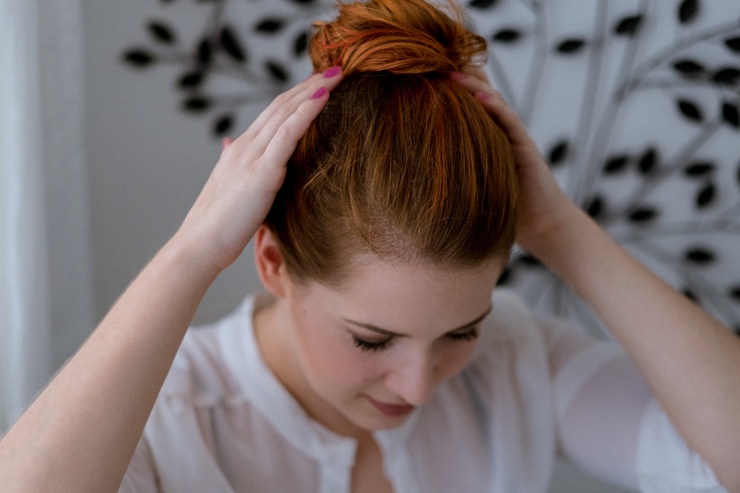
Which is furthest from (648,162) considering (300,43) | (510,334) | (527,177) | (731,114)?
(300,43)

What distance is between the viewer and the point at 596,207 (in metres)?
1.75

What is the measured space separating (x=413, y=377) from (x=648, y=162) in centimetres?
107

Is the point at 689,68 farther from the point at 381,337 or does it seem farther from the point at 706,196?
the point at 381,337

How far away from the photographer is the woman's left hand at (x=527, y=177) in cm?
94

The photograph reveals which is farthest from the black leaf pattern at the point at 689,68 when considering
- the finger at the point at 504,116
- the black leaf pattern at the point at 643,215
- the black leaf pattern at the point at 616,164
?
the finger at the point at 504,116

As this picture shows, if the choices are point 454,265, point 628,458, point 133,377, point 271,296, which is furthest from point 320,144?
point 628,458

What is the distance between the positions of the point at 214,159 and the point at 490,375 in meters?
0.88

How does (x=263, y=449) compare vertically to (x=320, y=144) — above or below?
below

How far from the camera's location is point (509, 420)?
1.23 m

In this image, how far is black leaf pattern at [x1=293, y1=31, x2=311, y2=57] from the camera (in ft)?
5.35

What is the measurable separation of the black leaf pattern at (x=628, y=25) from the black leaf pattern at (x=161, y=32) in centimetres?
106

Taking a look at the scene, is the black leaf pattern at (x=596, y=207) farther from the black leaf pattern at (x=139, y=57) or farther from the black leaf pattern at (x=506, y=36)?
the black leaf pattern at (x=139, y=57)

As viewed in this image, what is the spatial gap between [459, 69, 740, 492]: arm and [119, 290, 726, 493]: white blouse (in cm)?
7

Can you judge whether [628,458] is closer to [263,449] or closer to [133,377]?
[263,449]
